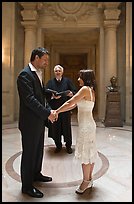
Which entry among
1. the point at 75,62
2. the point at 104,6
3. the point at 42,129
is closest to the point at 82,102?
the point at 42,129

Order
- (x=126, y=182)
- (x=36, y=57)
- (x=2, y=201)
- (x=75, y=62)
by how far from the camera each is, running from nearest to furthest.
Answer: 1. (x=2, y=201)
2. (x=36, y=57)
3. (x=126, y=182)
4. (x=75, y=62)

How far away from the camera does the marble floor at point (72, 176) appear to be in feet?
7.55

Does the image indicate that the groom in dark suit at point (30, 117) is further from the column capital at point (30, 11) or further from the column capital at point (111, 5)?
the column capital at point (111, 5)

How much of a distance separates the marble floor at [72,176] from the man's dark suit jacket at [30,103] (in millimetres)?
729

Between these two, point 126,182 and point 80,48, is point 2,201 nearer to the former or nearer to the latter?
point 126,182

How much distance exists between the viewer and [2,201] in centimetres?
221

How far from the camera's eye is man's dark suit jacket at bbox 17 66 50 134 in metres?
2.20

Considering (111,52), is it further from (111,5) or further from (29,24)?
(29,24)

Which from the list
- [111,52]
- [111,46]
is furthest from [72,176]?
[111,46]

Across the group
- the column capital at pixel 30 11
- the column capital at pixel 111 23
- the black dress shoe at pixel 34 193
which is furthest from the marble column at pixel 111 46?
the black dress shoe at pixel 34 193

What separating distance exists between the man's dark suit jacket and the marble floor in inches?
28.7

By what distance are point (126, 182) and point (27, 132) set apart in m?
1.39

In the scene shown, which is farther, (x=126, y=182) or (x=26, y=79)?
(x=126, y=182)

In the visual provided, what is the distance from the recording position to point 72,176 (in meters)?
2.90
